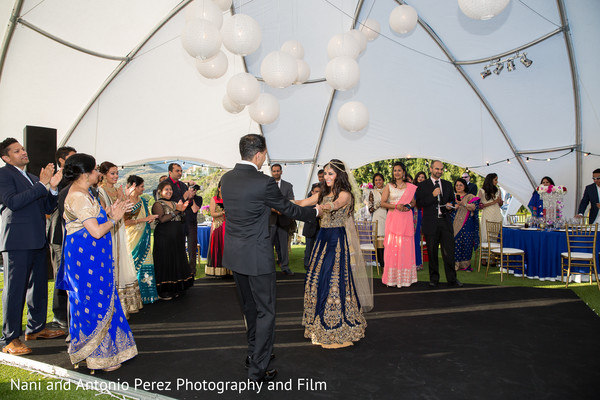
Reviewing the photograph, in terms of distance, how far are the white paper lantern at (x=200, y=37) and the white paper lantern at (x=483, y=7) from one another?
10.7 feet


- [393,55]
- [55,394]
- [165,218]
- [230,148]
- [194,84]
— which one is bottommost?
[55,394]

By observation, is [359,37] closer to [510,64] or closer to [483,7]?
[483,7]

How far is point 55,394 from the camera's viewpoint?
3113mm

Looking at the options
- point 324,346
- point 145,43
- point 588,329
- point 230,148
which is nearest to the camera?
point 324,346

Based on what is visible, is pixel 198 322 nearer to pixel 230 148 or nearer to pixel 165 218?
pixel 165 218

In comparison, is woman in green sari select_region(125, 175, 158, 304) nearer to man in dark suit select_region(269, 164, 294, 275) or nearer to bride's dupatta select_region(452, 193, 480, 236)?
man in dark suit select_region(269, 164, 294, 275)

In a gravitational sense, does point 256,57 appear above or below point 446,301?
above

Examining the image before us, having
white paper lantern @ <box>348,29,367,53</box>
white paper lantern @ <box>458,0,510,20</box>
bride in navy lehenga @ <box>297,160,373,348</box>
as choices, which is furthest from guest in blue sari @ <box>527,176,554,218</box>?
bride in navy lehenga @ <box>297,160,373,348</box>

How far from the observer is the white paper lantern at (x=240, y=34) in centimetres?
553

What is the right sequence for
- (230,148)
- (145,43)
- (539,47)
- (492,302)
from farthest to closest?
1. (230,148)
2. (145,43)
3. (539,47)
4. (492,302)

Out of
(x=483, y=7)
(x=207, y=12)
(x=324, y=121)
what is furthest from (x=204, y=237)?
(x=483, y=7)

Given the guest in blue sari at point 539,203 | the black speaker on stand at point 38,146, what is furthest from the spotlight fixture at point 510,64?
the black speaker on stand at point 38,146

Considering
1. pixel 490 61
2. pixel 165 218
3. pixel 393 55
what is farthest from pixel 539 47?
pixel 165 218

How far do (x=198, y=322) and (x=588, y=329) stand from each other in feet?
16.2
